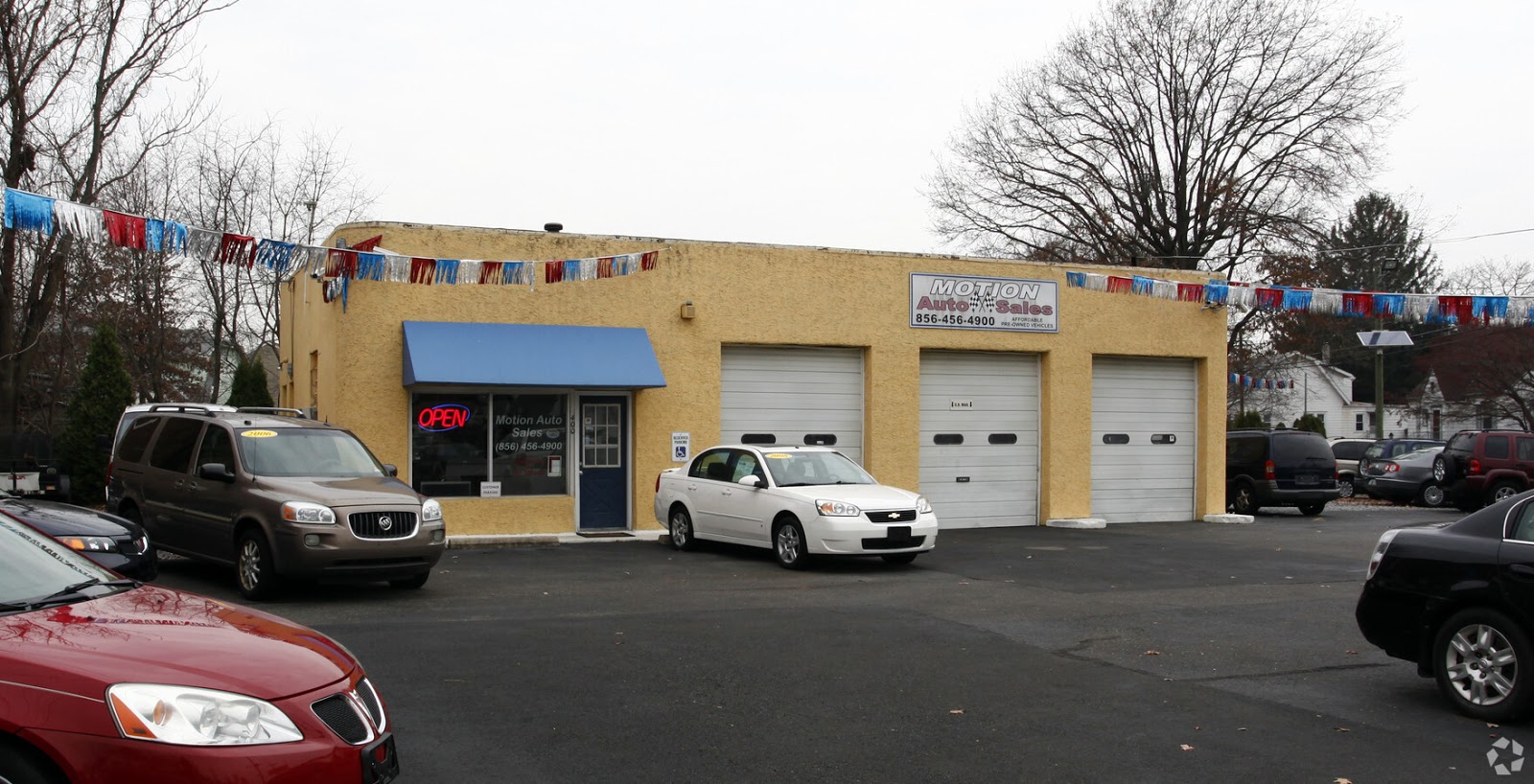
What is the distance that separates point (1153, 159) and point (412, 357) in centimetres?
3014

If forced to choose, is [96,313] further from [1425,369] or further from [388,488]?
[1425,369]

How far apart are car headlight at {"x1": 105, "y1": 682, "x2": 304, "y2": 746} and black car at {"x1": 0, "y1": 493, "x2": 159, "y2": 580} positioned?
7122mm

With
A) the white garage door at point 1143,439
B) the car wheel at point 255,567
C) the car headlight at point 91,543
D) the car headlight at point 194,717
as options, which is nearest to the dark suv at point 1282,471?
the white garage door at point 1143,439

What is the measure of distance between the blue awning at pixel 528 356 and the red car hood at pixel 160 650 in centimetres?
1196

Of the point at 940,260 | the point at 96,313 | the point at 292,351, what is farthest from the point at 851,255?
the point at 96,313

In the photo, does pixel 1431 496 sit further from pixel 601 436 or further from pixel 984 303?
pixel 601 436

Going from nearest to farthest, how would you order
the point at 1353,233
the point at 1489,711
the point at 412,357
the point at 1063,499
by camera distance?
the point at 1489,711
the point at 412,357
the point at 1063,499
the point at 1353,233

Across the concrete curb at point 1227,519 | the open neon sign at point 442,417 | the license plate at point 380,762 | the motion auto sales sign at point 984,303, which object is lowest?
the concrete curb at point 1227,519

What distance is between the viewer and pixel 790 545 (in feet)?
49.0

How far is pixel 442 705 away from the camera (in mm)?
7375

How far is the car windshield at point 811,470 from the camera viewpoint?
15.5 meters

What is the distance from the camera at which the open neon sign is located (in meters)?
17.6

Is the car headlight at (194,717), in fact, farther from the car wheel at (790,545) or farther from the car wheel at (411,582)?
the car wheel at (790,545)

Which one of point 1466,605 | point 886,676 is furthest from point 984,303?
point 1466,605
